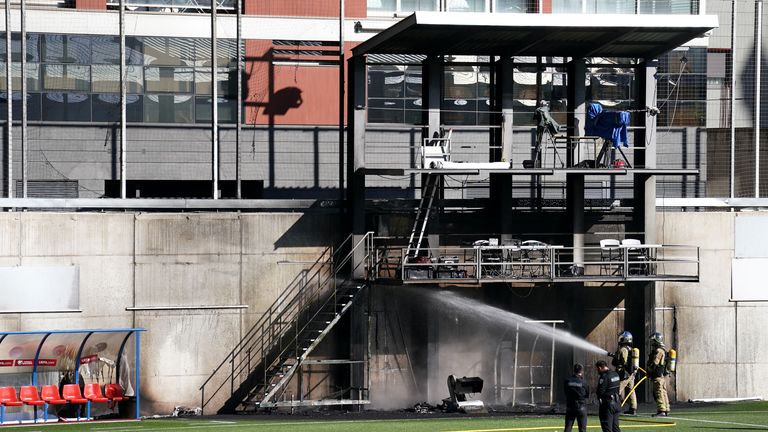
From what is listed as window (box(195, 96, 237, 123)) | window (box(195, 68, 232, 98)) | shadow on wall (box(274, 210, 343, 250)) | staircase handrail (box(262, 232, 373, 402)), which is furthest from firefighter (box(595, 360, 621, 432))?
window (box(195, 68, 232, 98))

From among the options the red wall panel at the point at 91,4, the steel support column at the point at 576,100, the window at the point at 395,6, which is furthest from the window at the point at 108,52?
the steel support column at the point at 576,100

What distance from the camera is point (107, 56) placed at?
42.4 meters

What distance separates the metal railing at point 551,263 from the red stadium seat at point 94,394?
26.5 ft

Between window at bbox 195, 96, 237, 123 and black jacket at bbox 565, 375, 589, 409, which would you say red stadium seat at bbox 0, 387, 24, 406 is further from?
black jacket at bbox 565, 375, 589, 409

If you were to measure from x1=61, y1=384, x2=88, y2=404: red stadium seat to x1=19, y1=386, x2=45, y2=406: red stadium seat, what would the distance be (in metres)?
0.64

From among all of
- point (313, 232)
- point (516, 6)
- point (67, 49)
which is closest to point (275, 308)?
point (313, 232)

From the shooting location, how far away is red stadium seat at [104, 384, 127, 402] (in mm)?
35656

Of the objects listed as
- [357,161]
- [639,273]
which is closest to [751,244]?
[639,273]

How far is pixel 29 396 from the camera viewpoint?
3456 centimetres

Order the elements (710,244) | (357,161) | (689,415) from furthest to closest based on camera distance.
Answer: (710,244)
(357,161)
(689,415)

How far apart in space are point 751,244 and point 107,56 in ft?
64.3

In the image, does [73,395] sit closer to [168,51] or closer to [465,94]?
[168,51]

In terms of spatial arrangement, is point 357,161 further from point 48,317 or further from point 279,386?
point 48,317

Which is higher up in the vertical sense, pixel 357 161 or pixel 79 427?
pixel 357 161
